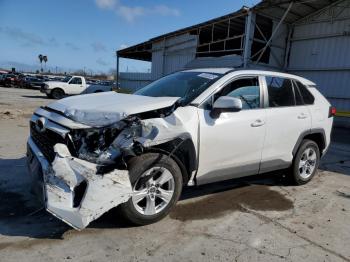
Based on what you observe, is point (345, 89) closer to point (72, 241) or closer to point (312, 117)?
point (312, 117)

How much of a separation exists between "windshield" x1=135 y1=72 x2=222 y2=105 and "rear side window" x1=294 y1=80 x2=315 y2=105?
1.74 metres

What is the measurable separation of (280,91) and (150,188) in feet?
8.69

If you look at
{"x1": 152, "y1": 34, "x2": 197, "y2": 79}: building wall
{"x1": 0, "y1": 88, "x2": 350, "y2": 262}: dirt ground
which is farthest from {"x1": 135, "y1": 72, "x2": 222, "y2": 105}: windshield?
{"x1": 152, "y1": 34, "x2": 197, "y2": 79}: building wall

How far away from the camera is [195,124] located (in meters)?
3.89

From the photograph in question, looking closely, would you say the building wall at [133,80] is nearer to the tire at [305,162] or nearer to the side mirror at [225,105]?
the tire at [305,162]

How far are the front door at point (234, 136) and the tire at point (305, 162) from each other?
98 cm

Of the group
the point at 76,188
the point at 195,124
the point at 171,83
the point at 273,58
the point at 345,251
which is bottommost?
the point at 345,251

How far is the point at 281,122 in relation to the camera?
487 centimetres

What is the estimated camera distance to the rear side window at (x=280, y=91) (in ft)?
16.0

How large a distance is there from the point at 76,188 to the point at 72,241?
Result: 1.86ft

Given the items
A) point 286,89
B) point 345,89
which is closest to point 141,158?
point 286,89

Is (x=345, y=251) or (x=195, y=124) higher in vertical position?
(x=195, y=124)

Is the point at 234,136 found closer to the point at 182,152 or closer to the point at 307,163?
the point at 182,152

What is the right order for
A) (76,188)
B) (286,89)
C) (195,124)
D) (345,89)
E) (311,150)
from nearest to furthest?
(76,188) → (195,124) → (286,89) → (311,150) → (345,89)
